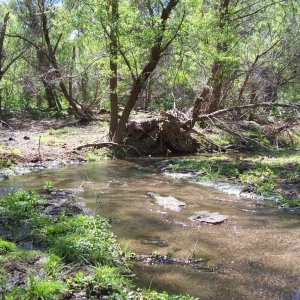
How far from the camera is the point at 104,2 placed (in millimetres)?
13891

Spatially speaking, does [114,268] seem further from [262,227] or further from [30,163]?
[30,163]

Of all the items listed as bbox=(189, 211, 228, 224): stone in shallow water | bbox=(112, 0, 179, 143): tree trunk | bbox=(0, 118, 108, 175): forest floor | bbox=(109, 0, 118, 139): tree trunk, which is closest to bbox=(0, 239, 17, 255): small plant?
bbox=(189, 211, 228, 224): stone in shallow water

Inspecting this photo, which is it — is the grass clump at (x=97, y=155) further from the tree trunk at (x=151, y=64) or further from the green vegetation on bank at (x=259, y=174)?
the green vegetation on bank at (x=259, y=174)

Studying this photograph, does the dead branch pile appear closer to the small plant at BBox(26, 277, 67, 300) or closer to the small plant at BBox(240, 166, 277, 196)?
the small plant at BBox(240, 166, 277, 196)

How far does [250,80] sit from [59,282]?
19007 millimetres

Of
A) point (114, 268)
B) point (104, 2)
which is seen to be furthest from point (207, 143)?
point (114, 268)

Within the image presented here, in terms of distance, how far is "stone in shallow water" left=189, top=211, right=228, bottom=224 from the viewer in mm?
7307

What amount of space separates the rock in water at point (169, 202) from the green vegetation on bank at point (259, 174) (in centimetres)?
223

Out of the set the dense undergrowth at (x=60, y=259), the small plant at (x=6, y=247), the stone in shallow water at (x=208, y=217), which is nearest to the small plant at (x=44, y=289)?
the dense undergrowth at (x=60, y=259)

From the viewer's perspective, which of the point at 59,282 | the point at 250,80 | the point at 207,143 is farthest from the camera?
the point at 250,80

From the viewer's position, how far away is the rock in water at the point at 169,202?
8297 millimetres

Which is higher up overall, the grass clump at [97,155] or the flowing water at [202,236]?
the flowing water at [202,236]

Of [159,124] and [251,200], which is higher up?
[159,124]

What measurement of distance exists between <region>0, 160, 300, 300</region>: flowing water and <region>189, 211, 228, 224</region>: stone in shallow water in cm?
13
